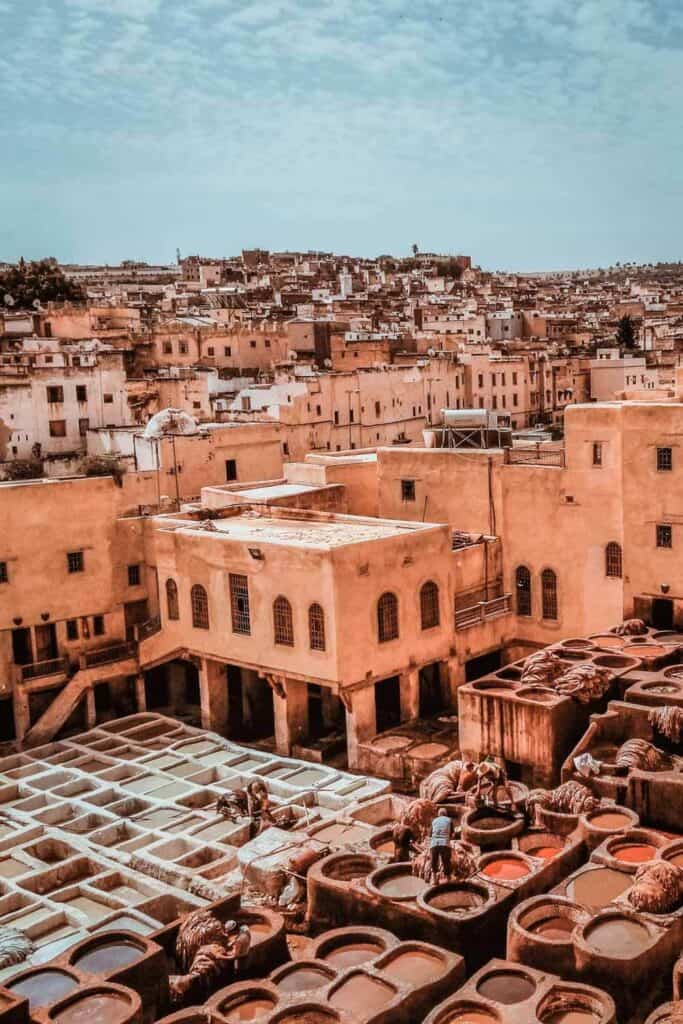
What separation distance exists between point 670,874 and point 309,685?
52.8ft

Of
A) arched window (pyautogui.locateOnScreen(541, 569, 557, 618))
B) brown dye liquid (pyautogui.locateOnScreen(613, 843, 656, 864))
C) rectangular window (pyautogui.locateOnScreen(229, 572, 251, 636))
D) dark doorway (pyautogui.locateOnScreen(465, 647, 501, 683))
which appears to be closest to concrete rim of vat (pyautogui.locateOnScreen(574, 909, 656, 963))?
brown dye liquid (pyautogui.locateOnScreen(613, 843, 656, 864))

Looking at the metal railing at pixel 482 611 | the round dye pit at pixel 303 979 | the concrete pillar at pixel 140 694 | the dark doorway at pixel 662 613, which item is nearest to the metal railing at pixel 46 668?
the concrete pillar at pixel 140 694

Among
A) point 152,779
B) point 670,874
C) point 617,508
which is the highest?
point 617,508

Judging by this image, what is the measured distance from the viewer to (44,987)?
53.7 feet

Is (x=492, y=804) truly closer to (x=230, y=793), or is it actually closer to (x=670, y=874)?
(x=670, y=874)

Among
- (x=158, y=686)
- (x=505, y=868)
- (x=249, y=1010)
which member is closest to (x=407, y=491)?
(x=158, y=686)

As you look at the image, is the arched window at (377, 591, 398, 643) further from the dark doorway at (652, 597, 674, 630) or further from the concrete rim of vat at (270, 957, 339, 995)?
the concrete rim of vat at (270, 957, 339, 995)

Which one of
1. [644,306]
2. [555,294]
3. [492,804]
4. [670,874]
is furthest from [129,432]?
[555,294]

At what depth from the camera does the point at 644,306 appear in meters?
125

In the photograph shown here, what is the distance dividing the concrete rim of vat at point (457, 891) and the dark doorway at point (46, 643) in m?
18.1

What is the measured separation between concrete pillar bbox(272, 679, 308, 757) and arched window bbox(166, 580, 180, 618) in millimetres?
4369

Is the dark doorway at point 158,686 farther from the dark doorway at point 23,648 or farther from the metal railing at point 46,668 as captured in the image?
the dark doorway at point 23,648

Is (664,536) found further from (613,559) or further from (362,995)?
(362,995)

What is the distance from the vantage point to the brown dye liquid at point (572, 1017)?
14.5 m
